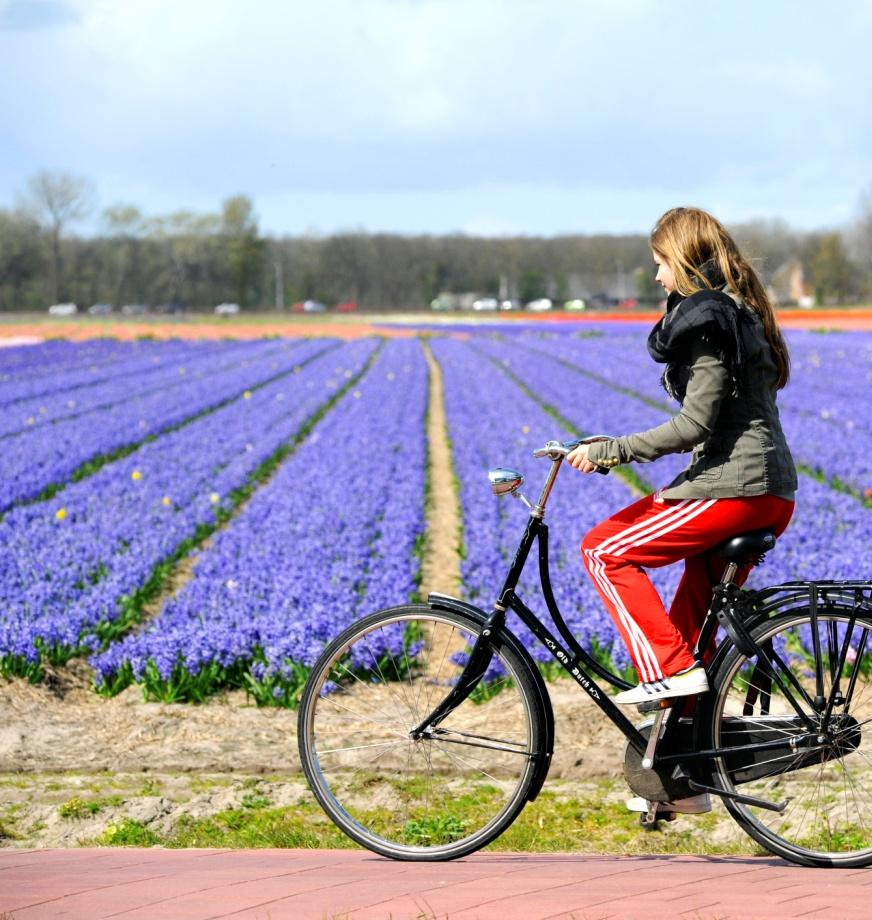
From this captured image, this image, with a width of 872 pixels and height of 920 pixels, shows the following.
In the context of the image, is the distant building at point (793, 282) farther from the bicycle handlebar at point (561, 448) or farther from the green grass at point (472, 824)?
the bicycle handlebar at point (561, 448)

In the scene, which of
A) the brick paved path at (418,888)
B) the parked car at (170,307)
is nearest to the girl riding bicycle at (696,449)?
the brick paved path at (418,888)

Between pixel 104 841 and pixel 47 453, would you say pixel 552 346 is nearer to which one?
pixel 47 453

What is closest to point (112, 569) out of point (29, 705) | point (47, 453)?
point (29, 705)

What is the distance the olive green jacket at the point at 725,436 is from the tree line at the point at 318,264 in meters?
88.0

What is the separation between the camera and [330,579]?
7672mm

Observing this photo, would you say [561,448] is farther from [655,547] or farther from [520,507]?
[520,507]

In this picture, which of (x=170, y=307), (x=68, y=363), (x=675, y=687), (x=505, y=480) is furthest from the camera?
(x=170, y=307)

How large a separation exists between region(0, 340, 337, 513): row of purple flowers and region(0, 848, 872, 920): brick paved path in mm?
8241

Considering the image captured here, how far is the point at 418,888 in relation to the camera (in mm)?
3213

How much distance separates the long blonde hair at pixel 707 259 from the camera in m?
3.52

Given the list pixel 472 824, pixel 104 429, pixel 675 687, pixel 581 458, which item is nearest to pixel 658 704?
pixel 675 687

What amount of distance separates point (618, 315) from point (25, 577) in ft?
215

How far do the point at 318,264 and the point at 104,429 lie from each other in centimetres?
9224

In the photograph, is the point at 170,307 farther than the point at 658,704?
Yes
